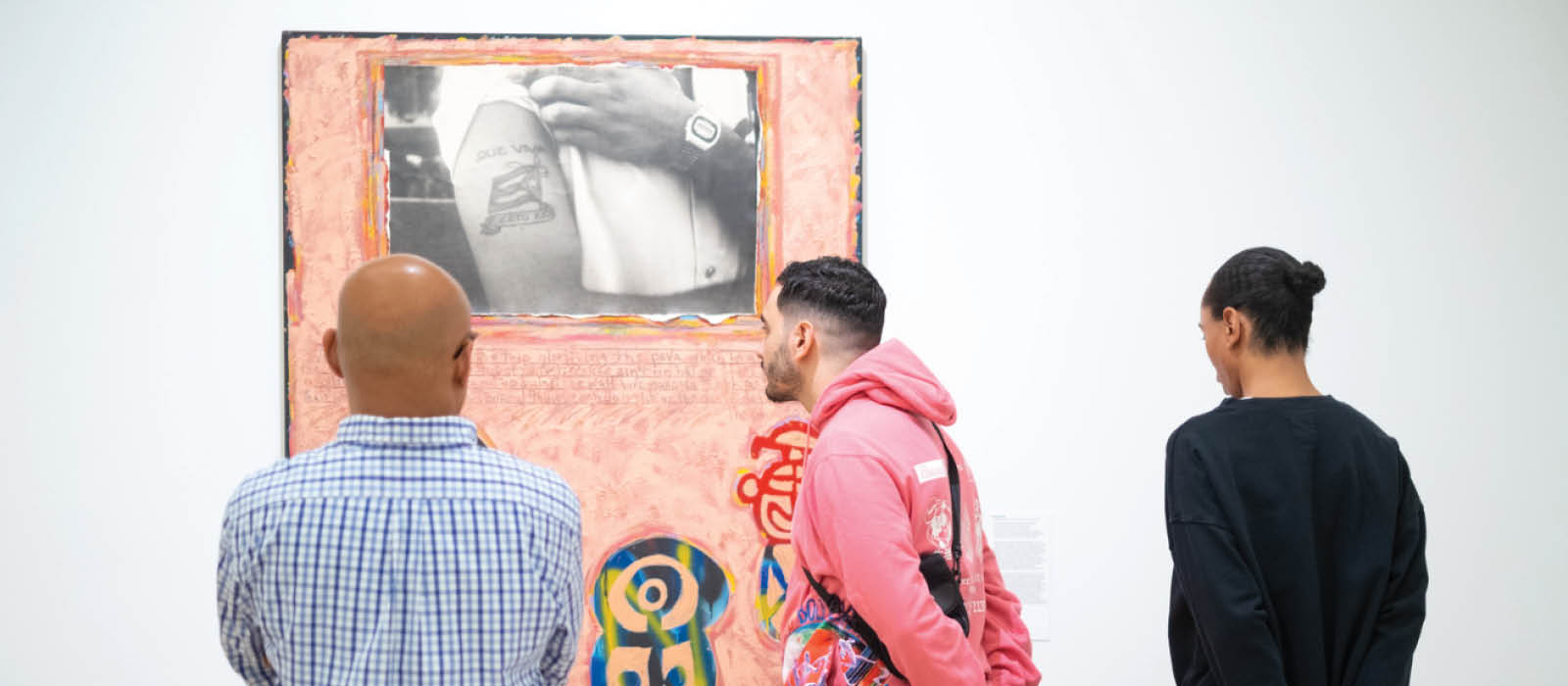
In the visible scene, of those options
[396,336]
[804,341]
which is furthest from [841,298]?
[396,336]

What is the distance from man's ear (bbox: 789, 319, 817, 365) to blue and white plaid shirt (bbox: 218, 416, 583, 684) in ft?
2.02

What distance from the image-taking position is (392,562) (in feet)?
3.78

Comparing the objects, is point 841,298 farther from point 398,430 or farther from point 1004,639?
point 398,430

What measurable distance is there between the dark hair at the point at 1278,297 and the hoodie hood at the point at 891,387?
508 millimetres

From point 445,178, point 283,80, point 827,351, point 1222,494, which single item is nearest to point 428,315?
point 827,351

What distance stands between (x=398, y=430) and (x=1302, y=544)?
50.5 inches

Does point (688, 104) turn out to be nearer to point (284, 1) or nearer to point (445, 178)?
point (445, 178)

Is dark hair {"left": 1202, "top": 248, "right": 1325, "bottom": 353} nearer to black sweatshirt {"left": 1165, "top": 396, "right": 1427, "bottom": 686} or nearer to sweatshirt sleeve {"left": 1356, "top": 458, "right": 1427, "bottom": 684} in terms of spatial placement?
black sweatshirt {"left": 1165, "top": 396, "right": 1427, "bottom": 686}

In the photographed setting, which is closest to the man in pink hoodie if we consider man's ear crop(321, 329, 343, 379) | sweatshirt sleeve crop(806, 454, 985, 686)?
sweatshirt sleeve crop(806, 454, 985, 686)

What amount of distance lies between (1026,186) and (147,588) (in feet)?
7.41

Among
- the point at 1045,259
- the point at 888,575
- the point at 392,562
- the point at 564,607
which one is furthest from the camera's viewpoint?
the point at 1045,259

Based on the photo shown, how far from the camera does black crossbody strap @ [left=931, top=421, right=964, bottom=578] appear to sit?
164 centimetres

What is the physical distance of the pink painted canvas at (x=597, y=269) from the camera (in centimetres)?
243

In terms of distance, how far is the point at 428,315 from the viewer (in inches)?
47.2
